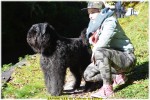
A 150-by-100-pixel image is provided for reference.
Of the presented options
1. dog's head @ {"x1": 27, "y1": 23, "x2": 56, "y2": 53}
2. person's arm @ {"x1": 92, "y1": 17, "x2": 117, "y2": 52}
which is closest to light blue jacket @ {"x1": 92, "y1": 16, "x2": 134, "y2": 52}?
person's arm @ {"x1": 92, "y1": 17, "x2": 117, "y2": 52}

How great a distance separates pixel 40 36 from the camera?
21.9 ft

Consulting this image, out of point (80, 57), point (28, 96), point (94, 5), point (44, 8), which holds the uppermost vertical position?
point (44, 8)

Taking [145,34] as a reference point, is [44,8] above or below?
above

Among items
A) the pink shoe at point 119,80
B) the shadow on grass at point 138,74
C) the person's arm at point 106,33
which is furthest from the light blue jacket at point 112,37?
the shadow on grass at point 138,74

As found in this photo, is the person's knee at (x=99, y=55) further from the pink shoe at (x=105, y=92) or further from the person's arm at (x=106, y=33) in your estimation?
the pink shoe at (x=105, y=92)

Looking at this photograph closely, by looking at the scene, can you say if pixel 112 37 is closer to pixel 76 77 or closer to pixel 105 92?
pixel 105 92

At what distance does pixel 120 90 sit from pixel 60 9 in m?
22.1

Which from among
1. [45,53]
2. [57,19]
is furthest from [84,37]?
[57,19]

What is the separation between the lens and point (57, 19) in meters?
28.3

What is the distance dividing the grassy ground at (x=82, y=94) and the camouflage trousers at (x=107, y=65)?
30 cm

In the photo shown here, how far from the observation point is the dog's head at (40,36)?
6691 millimetres

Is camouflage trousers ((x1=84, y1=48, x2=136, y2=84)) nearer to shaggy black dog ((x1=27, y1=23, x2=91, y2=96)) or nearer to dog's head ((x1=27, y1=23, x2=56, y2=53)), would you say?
shaggy black dog ((x1=27, y1=23, x2=91, y2=96))

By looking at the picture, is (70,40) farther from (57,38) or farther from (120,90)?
(120,90)

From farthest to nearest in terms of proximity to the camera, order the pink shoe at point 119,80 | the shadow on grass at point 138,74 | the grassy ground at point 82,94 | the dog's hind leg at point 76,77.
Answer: the dog's hind leg at point 76,77 < the shadow on grass at point 138,74 < the pink shoe at point 119,80 < the grassy ground at point 82,94
